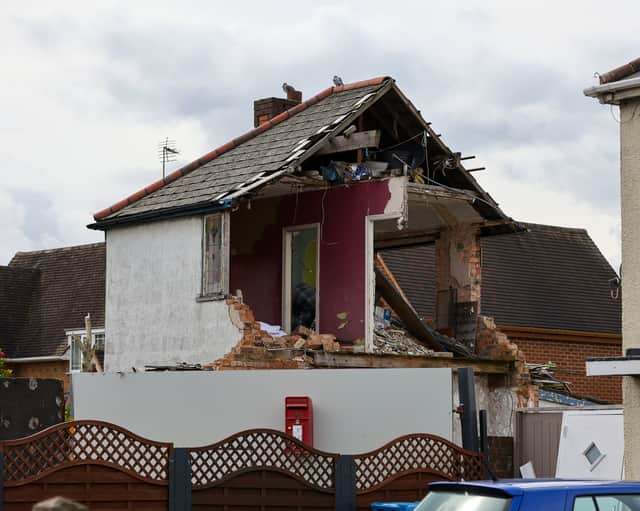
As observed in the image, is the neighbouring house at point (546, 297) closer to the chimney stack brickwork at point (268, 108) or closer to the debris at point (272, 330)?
the chimney stack brickwork at point (268, 108)

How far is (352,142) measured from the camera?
2148 cm

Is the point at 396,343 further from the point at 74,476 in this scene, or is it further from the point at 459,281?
the point at 74,476

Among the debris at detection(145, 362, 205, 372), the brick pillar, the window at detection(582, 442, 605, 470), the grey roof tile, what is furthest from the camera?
the brick pillar

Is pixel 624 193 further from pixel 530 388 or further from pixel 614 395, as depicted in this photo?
pixel 614 395

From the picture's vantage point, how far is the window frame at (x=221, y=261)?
2030 centimetres

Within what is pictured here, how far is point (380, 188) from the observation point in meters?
21.2

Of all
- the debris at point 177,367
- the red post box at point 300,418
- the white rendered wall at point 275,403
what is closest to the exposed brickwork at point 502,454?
the white rendered wall at point 275,403

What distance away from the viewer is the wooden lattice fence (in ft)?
44.2

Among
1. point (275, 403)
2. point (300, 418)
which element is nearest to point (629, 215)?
point (300, 418)

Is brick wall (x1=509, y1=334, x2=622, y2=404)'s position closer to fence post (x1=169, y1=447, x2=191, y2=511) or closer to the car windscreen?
fence post (x1=169, y1=447, x2=191, y2=511)

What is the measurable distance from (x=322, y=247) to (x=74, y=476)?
9.21m

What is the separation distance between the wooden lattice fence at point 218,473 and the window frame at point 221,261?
481 centimetres

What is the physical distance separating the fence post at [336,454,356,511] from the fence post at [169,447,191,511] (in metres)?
1.70

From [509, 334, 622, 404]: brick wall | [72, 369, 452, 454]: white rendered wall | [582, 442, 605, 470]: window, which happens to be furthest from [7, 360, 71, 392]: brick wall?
[582, 442, 605, 470]: window
